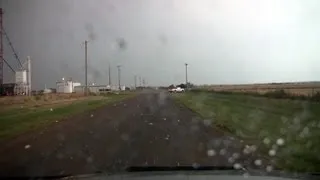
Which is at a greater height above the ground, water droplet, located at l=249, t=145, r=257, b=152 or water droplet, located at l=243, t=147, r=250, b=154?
water droplet, located at l=243, t=147, r=250, b=154

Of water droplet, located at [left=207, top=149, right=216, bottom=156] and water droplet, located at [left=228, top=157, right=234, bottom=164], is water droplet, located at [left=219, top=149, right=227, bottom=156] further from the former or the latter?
water droplet, located at [left=228, top=157, right=234, bottom=164]

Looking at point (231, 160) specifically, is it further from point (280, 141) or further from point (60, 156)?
point (280, 141)

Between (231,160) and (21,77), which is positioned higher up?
(21,77)

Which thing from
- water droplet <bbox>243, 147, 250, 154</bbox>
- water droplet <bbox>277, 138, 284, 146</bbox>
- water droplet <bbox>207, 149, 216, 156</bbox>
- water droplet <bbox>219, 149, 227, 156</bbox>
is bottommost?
water droplet <bbox>277, 138, 284, 146</bbox>

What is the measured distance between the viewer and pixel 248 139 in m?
17.2

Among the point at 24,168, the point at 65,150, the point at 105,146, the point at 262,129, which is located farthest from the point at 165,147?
the point at 262,129

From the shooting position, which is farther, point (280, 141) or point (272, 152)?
point (280, 141)

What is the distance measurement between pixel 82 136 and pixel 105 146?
3.72 metres

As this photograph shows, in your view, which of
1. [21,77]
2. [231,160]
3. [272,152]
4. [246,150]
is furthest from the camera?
[21,77]

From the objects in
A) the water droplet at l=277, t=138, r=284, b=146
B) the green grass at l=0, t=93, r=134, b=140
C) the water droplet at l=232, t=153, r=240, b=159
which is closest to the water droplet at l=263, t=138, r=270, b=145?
the water droplet at l=277, t=138, r=284, b=146

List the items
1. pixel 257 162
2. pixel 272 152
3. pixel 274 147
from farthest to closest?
pixel 274 147, pixel 272 152, pixel 257 162

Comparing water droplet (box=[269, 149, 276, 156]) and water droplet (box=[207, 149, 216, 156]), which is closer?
water droplet (box=[207, 149, 216, 156])

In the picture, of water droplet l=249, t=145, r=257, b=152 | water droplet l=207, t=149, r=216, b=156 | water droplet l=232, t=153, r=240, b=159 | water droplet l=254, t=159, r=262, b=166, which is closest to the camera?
water droplet l=254, t=159, r=262, b=166

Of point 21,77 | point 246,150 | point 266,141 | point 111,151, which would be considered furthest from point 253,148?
point 21,77
